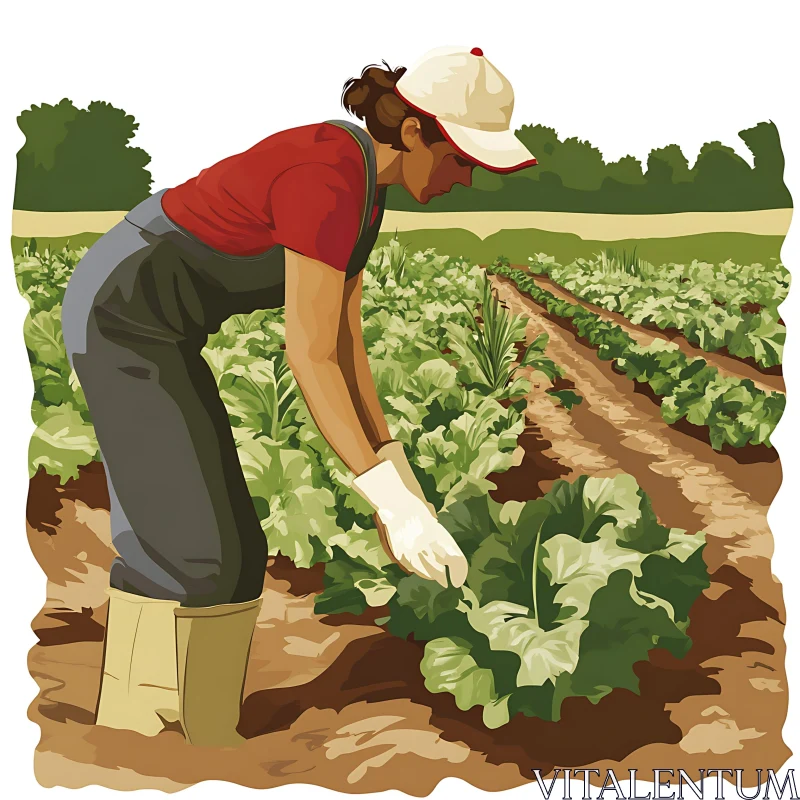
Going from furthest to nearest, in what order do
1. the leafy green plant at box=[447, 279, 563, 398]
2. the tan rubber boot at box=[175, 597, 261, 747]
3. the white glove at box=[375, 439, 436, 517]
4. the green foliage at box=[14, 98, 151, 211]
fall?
the leafy green plant at box=[447, 279, 563, 398] → the green foliage at box=[14, 98, 151, 211] → the white glove at box=[375, 439, 436, 517] → the tan rubber boot at box=[175, 597, 261, 747]

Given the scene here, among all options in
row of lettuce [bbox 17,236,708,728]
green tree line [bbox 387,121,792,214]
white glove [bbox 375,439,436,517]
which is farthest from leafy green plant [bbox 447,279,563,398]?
white glove [bbox 375,439,436,517]

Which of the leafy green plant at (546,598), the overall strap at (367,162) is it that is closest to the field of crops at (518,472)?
the leafy green plant at (546,598)

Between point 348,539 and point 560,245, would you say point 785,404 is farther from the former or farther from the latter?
point 348,539

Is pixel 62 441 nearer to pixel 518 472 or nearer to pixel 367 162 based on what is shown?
pixel 367 162

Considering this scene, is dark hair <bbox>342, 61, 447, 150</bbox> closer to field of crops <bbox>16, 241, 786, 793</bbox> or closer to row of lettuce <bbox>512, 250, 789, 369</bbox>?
field of crops <bbox>16, 241, 786, 793</bbox>

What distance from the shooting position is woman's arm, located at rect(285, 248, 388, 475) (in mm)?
2314

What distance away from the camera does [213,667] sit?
8.68ft

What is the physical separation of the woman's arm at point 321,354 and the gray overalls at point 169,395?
0.23 meters

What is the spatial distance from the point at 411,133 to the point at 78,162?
108 cm

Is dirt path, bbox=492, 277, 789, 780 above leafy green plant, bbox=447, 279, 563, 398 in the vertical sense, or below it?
below

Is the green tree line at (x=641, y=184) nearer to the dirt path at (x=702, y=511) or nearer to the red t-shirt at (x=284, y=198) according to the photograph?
the dirt path at (x=702, y=511)

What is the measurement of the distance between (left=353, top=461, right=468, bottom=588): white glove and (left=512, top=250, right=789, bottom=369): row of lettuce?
0.96 meters

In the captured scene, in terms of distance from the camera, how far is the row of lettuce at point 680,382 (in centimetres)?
300

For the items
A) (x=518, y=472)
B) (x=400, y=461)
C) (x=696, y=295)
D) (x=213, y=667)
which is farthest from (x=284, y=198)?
(x=696, y=295)
